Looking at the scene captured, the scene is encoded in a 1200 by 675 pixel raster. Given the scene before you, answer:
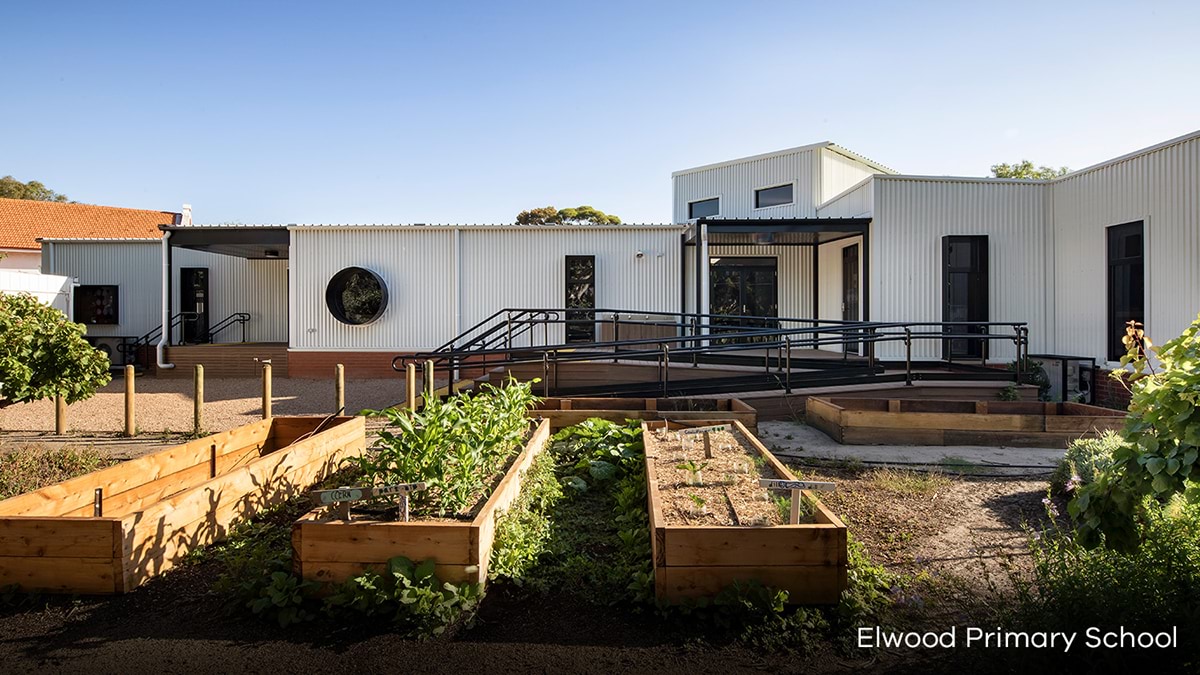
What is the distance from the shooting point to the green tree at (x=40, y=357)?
6.85m

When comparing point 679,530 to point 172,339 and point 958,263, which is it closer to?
point 958,263

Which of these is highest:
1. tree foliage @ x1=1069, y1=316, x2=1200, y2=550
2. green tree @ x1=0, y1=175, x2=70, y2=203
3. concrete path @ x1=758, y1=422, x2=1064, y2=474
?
green tree @ x1=0, y1=175, x2=70, y2=203

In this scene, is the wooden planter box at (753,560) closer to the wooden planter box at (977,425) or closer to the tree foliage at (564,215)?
the wooden planter box at (977,425)

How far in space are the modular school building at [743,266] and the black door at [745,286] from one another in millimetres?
38

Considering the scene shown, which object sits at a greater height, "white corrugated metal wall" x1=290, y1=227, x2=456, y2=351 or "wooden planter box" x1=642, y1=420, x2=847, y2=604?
"white corrugated metal wall" x1=290, y1=227, x2=456, y2=351

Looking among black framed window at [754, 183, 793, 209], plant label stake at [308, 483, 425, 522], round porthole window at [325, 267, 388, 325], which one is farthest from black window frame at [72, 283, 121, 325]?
plant label stake at [308, 483, 425, 522]

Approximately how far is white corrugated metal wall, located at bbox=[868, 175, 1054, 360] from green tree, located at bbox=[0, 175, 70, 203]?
5027cm

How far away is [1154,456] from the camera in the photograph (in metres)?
2.75

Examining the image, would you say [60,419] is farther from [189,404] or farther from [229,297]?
[229,297]

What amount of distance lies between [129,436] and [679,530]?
26.8 ft

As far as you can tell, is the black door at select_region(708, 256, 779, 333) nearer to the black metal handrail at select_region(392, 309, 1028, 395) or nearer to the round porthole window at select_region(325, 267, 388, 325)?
the black metal handrail at select_region(392, 309, 1028, 395)

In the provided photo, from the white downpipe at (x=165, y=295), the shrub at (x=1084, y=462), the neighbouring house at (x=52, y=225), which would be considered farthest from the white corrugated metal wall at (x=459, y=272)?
the neighbouring house at (x=52, y=225)

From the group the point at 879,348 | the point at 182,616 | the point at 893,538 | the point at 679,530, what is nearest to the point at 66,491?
the point at 182,616

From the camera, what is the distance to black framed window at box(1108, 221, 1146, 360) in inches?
429
